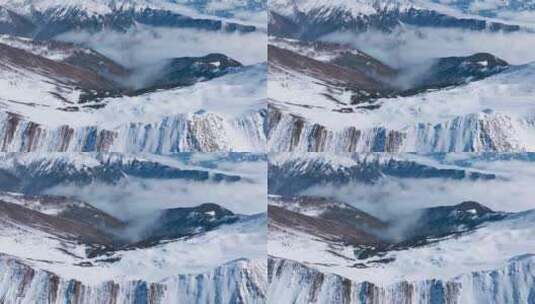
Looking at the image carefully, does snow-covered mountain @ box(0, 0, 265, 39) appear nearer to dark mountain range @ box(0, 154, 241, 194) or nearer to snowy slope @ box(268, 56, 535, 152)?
snowy slope @ box(268, 56, 535, 152)

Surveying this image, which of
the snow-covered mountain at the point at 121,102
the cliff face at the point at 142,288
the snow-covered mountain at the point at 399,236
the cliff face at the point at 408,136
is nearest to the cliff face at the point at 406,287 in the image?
the snow-covered mountain at the point at 399,236

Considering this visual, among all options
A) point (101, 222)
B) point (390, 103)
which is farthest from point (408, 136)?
point (101, 222)

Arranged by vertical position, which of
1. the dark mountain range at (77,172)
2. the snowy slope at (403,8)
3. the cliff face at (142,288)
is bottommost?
the cliff face at (142,288)

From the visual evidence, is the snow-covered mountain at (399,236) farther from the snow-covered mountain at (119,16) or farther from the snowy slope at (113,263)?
the snow-covered mountain at (119,16)

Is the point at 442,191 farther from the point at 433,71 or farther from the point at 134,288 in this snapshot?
the point at 134,288

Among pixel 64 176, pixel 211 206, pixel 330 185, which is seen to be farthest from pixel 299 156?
pixel 64 176
